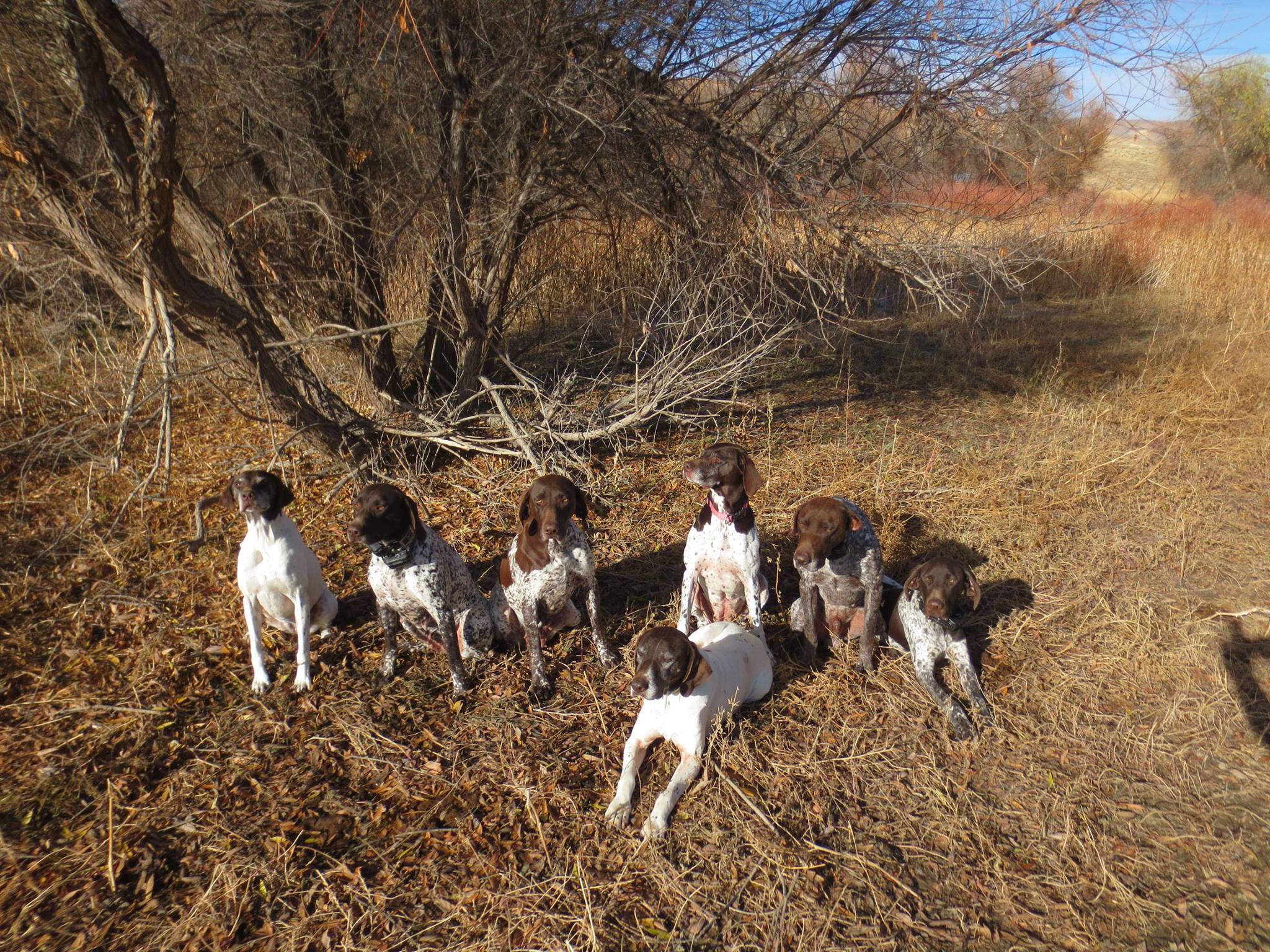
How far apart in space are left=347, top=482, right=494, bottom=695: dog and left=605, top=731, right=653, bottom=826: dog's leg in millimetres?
1021

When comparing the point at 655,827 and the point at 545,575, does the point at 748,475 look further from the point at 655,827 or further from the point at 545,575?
the point at 655,827

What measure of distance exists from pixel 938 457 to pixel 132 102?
612cm

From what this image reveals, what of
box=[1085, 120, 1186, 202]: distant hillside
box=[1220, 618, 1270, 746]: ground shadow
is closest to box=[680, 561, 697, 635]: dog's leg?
box=[1220, 618, 1270, 746]: ground shadow

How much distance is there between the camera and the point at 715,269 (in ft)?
20.1

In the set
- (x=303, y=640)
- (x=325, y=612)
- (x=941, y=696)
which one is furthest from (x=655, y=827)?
(x=325, y=612)

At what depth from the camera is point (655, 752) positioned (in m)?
3.25

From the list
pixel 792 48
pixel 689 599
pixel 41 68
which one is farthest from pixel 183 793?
pixel 792 48

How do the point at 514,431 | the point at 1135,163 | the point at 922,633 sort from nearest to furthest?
1. the point at 922,633
2. the point at 514,431
3. the point at 1135,163

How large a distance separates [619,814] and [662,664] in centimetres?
63

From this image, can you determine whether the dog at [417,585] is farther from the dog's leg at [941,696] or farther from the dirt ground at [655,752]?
the dog's leg at [941,696]

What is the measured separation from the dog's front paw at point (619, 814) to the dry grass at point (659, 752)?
3.0 inches

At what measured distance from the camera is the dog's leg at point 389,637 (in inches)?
146

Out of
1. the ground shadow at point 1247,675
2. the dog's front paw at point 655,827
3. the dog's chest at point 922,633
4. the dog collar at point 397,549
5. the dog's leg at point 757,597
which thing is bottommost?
the ground shadow at point 1247,675

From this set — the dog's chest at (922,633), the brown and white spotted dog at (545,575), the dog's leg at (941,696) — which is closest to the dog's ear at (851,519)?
the dog's chest at (922,633)
